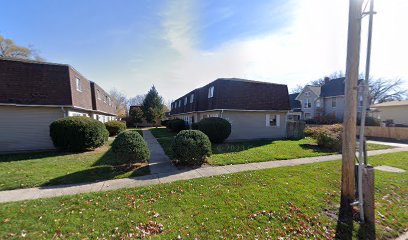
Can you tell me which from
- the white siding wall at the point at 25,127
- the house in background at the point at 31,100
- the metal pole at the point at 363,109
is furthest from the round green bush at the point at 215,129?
the white siding wall at the point at 25,127

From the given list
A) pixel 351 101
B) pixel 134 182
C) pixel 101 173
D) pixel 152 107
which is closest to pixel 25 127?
pixel 101 173

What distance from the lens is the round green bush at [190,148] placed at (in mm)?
7945

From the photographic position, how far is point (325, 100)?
34562 mm

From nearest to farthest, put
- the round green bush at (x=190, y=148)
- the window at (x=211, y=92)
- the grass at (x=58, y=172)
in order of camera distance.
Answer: the grass at (x=58, y=172)
the round green bush at (x=190, y=148)
the window at (x=211, y=92)

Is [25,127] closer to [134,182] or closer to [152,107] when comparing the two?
[134,182]

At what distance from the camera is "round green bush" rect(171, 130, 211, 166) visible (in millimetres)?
7945

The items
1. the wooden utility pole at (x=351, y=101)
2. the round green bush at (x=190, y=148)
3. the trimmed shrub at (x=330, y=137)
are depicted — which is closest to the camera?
the wooden utility pole at (x=351, y=101)

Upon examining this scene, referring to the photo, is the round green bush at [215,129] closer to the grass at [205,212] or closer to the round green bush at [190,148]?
the round green bush at [190,148]

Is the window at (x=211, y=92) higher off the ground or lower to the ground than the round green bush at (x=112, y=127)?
higher

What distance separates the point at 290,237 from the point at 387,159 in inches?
367

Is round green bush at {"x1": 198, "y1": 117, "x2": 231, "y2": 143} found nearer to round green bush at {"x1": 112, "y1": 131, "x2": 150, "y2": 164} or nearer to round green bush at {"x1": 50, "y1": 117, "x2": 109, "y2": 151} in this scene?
round green bush at {"x1": 112, "y1": 131, "x2": 150, "y2": 164}

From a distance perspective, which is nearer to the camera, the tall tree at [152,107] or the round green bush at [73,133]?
the round green bush at [73,133]

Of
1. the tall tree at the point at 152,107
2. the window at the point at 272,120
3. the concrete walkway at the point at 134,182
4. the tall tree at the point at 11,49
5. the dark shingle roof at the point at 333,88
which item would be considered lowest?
the concrete walkway at the point at 134,182

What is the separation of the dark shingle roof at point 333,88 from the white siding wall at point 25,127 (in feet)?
125
